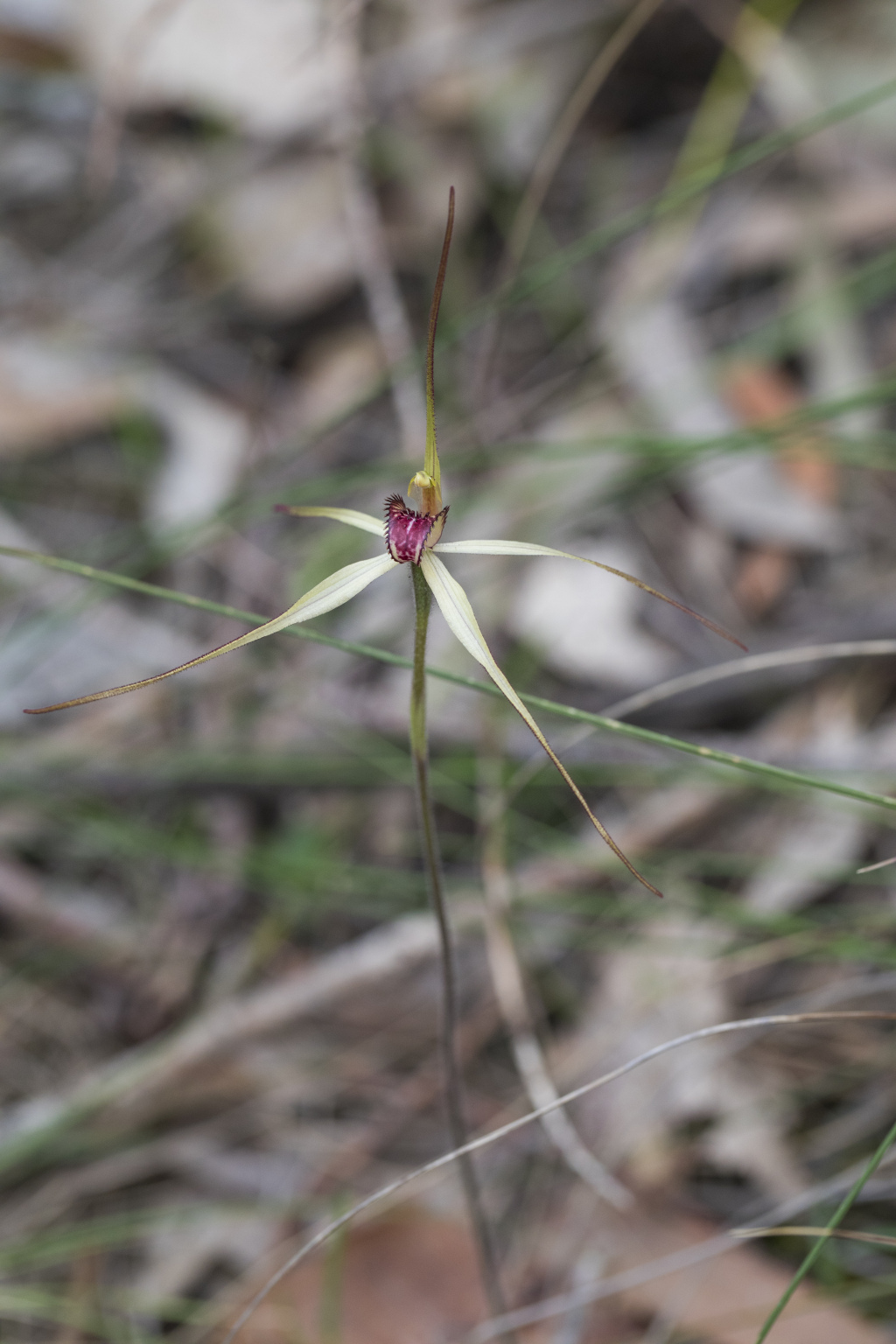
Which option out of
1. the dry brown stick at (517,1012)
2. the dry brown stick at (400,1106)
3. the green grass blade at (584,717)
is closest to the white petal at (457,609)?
the green grass blade at (584,717)

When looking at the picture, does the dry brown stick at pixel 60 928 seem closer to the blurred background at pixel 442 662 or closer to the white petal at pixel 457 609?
the blurred background at pixel 442 662

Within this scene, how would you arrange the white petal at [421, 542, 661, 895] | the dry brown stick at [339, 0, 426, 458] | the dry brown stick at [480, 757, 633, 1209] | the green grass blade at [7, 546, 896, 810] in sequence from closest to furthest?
1. the white petal at [421, 542, 661, 895]
2. the green grass blade at [7, 546, 896, 810]
3. the dry brown stick at [480, 757, 633, 1209]
4. the dry brown stick at [339, 0, 426, 458]

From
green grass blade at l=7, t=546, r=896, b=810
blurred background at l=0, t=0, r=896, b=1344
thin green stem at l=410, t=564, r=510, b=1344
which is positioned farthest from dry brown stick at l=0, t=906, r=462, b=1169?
green grass blade at l=7, t=546, r=896, b=810

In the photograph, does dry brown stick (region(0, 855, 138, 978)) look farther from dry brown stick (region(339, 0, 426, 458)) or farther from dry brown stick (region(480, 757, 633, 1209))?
dry brown stick (region(339, 0, 426, 458))

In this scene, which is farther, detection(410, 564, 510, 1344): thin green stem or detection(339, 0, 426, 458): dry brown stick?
detection(339, 0, 426, 458): dry brown stick

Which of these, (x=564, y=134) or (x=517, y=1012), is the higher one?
(x=564, y=134)

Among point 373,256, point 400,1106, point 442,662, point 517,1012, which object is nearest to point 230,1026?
point 400,1106

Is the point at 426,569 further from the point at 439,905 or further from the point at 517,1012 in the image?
the point at 517,1012
